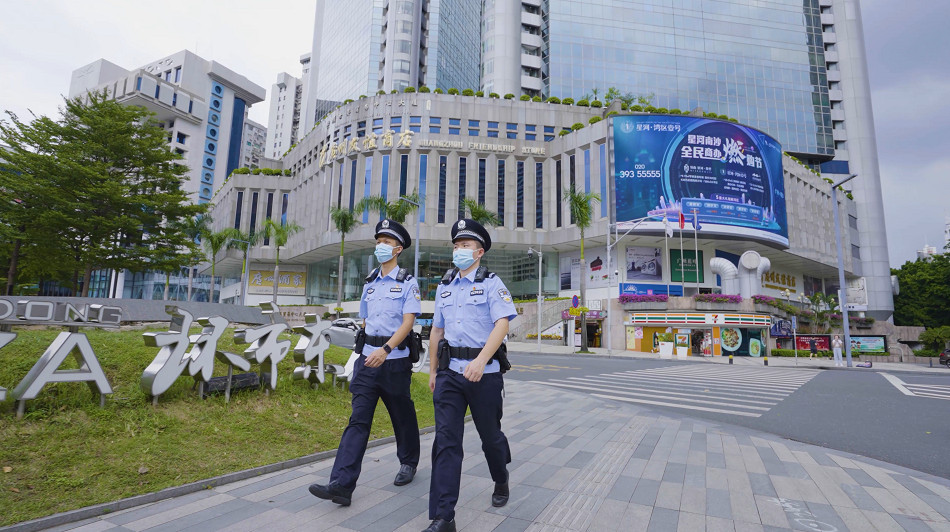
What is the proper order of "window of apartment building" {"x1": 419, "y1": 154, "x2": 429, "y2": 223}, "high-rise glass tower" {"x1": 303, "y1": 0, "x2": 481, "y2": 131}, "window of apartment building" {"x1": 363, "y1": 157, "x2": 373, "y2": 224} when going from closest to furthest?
"window of apartment building" {"x1": 419, "y1": 154, "x2": 429, "y2": 223}, "window of apartment building" {"x1": 363, "y1": 157, "x2": 373, "y2": 224}, "high-rise glass tower" {"x1": 303, "y1": 0, "x2": 481, "y2": 131}

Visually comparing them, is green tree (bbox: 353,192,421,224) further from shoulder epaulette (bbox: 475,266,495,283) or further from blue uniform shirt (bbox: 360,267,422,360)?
shoulder epaulette (bbox: 475,266,495,283)

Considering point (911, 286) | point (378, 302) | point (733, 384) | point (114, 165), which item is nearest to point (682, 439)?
point (378, 302)

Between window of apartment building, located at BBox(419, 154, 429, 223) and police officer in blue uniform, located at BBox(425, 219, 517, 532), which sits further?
window of apartment building, located at BBox(419, 154, 429, 223)

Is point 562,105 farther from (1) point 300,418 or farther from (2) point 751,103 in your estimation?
(1) point 300,418

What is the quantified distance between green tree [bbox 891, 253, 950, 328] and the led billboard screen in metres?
28.7

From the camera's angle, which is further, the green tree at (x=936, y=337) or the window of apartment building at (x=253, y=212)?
the window of apartment building at (x=253, y=212)

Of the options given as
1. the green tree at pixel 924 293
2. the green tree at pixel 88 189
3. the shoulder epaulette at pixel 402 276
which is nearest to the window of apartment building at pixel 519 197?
the green tree at pixel 88 189

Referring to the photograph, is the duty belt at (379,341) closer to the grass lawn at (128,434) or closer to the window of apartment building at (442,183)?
the grass lawn at (128,434)

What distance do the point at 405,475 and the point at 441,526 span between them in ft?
4.03

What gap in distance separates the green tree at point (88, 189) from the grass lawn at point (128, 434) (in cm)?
1759

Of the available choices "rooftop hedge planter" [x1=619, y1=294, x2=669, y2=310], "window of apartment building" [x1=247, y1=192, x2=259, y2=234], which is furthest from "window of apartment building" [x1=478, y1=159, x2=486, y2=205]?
"window of apartment building" [x1=247, y1=192, x2=259, y2=234]

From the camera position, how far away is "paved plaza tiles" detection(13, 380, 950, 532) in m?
3.15

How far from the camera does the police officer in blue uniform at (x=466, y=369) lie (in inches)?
118

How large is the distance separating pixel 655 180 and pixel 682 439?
35551 mm
